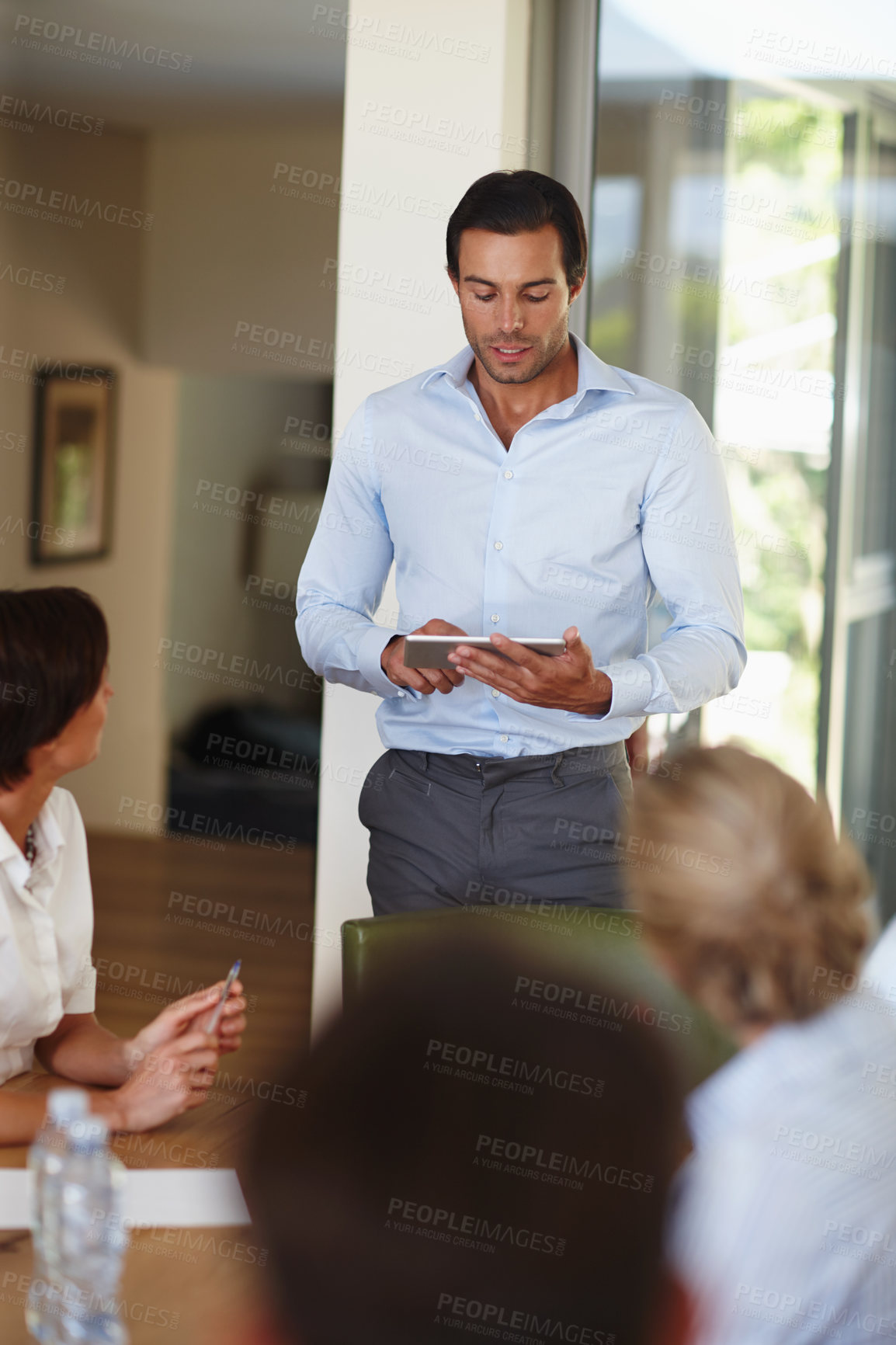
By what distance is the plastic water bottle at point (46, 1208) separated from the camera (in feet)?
3.25

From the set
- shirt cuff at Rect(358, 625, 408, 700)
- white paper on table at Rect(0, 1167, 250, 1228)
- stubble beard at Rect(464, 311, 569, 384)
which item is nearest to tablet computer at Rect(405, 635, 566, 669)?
shirt cuff at Rect(358, 625, 408, 700)

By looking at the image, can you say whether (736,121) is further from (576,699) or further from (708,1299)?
(708,1299)

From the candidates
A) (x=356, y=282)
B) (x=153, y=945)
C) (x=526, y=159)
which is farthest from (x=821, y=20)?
(x=153, y=945)

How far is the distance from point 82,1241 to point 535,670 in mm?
1041

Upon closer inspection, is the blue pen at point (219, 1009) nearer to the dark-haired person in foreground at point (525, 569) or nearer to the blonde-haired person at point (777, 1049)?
the blonde-haired person at point (777, 1049)

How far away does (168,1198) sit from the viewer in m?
1.18

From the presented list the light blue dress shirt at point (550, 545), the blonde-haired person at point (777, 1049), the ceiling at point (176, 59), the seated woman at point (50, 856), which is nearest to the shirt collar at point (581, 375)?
the light blue dress shirt at point (550, 545)

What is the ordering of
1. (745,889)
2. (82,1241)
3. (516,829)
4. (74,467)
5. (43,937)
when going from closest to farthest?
(745,889)
(82,1241)
(43,937)
(516,829)
(74,467)

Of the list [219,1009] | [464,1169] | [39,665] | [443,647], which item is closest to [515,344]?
[443,647]

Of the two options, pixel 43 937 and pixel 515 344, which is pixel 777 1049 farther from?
pixel 515 344

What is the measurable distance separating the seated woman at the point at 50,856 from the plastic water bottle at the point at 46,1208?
0.39 meters

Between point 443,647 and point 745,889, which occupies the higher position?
point 443,647

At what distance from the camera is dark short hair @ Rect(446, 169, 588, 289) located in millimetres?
2061

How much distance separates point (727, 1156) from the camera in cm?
91
